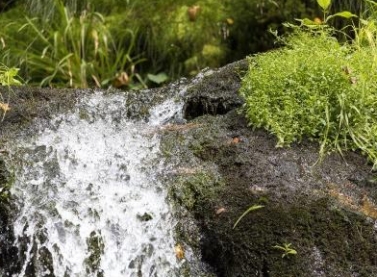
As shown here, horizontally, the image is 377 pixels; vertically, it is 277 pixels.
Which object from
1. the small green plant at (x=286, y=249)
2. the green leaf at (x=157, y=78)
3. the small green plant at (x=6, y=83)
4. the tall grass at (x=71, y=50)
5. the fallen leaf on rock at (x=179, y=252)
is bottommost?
the green leaf at (x=157, y=78)

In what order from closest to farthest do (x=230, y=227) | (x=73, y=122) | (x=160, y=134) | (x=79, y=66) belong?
1. (x=230, y=227)
2. (x=160, y=134)
3. (x=73, y=122)
4. (x=79, y=66)

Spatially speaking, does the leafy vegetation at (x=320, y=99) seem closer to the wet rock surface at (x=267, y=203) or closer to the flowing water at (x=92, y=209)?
the wet rock surface at (x=267, y=203)

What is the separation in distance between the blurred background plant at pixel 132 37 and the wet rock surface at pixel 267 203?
1.91 meters

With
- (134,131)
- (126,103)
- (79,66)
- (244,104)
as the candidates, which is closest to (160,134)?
(134,131)

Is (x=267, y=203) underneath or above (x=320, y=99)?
underneath

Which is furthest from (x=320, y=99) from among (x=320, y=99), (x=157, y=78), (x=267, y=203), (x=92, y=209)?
(x=157, y=78)

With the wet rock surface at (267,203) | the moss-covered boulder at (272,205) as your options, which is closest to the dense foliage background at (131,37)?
the wet rock surface at (267,203)

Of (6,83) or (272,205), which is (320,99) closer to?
(272,205)

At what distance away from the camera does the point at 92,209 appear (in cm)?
275

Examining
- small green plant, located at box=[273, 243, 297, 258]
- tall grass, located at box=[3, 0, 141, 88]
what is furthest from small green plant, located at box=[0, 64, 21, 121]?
A: small green plant, located at box=[273, 243, 297, 258]

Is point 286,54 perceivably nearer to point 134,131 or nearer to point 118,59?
point 134,131

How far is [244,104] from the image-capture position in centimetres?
325

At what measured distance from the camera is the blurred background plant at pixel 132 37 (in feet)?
16.3

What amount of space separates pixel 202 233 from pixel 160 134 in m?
0.74
